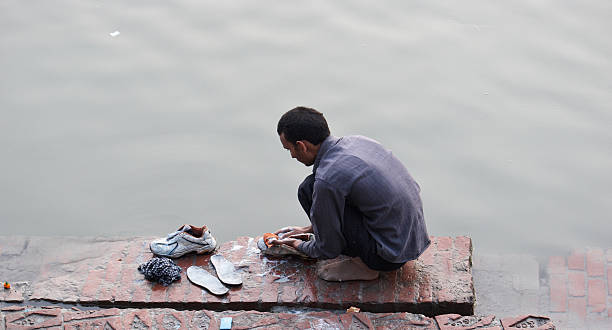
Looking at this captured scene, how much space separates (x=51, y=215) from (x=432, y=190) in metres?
2.67

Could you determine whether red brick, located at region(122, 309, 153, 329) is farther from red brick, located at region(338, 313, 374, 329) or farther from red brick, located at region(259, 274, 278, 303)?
red brick, located at region(338, 313, 374, 329)

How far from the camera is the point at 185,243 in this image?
3957mm

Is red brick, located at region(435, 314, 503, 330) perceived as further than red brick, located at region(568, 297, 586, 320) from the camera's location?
No

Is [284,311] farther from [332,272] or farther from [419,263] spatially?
[419,263]

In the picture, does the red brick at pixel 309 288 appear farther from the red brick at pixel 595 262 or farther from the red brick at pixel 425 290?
the red brick at pixel 595 262

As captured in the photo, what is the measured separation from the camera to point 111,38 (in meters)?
6.36

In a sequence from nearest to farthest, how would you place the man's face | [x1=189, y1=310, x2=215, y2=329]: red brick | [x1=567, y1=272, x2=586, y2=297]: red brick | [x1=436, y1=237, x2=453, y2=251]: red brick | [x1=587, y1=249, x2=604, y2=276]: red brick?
the man's face < [x1=189, y1=310, x2=215, y2=329]: red brick < [x1=436, y1=237, x2=453, y2=251]: red brick < [x1=567, y1=272, x2=586, y2=297]: red brick < [x1=587, y1=249, x2=604, y2=276]: red brick

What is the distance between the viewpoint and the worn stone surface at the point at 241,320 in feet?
11.2

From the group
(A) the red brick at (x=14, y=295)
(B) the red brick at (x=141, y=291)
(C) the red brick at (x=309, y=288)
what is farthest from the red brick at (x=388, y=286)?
(A) the red brick at (x=14, y=295)

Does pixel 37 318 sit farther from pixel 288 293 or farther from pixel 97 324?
pixel 288 293

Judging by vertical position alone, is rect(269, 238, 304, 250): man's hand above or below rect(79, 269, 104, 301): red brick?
above

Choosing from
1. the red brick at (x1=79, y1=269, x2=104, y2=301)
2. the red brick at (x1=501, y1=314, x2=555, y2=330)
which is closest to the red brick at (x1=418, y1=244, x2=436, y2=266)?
the red brick at (x1=501, y1=314, x2=555, y2=330)

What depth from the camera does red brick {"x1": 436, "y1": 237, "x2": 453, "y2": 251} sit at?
13.0 feet

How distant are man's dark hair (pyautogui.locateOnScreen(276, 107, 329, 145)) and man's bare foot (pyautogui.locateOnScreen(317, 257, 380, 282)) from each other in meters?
0.72
